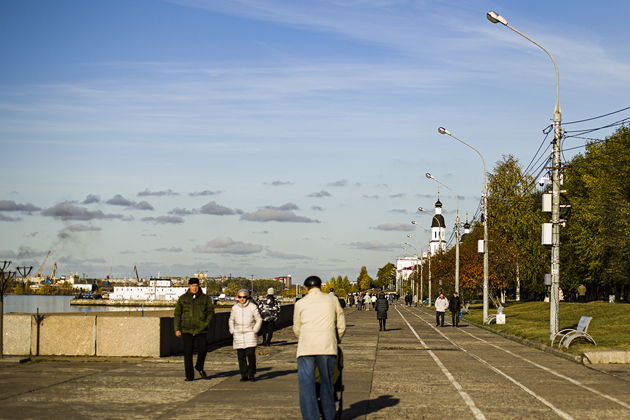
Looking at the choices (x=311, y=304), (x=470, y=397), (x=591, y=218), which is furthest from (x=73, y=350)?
(x=591, y=218)

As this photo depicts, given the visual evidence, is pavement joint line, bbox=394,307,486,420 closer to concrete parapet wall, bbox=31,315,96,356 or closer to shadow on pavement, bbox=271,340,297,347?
shadow on pavement, bbox=271,340,297,347

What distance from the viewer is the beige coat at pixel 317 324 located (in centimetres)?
986

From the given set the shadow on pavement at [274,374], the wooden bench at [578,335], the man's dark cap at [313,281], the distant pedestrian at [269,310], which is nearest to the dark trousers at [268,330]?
the distant pedestrian at [269,310]

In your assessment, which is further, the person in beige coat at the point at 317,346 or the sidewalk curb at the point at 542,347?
the sidewalk curb at the point at 542,347

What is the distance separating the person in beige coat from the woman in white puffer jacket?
548 cm

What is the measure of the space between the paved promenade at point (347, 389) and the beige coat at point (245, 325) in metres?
0.76

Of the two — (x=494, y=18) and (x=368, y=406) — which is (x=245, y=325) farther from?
(x=494, y=18)

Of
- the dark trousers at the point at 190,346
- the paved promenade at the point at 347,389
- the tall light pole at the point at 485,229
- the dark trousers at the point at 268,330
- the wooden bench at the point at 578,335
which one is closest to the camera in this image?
the paved promenade at the point at 347,389

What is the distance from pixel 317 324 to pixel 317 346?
0.27m

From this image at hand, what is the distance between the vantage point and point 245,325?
15664 millimetres

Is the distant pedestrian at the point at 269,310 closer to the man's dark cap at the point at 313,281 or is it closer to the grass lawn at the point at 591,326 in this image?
the grass lawn at the point at 591,326

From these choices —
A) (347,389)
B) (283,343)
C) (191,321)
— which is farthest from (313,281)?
(283,343)

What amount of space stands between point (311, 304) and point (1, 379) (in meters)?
7.76

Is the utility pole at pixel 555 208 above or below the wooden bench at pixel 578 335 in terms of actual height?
above
